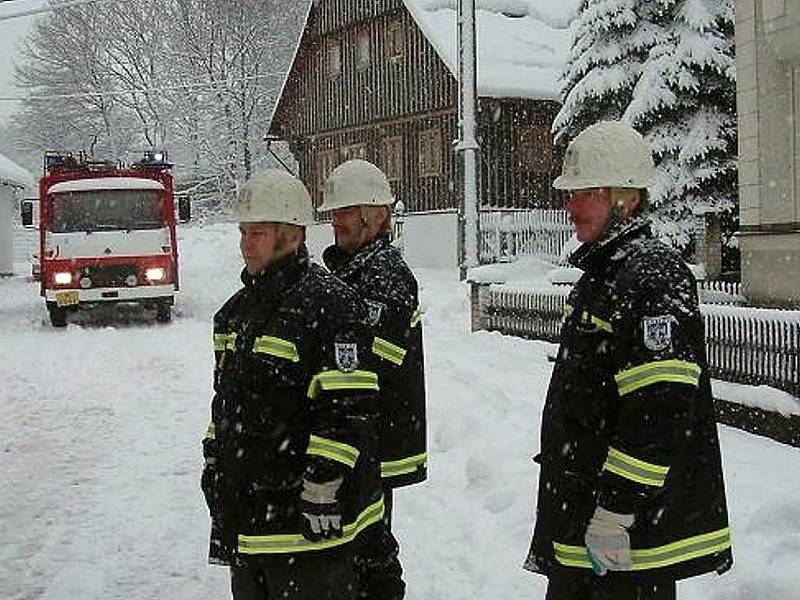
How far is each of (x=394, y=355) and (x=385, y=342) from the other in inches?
3.0

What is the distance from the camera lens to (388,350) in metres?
4.71

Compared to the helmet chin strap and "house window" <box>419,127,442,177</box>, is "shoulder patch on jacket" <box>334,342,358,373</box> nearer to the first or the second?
the helmet chin strap

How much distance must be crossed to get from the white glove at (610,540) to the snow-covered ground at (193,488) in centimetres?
195

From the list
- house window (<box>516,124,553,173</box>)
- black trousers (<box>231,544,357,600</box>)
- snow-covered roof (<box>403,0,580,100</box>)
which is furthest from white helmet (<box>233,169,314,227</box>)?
house window (<box>516,124,553,173</box>)

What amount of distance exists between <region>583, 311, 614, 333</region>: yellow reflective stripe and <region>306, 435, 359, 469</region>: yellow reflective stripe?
88 cm

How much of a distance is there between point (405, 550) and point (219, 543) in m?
2.75

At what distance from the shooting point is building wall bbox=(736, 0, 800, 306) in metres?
13.9

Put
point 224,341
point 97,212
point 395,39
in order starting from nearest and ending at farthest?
1. point 224,341
2. point 97,212
3. point 395,39

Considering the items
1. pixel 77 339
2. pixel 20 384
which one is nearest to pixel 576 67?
pixel 77 339

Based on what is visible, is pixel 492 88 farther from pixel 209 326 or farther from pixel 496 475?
pixel 496 475

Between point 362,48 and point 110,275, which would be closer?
point 110,275

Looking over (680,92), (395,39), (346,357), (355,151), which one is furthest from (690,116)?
(355,151)

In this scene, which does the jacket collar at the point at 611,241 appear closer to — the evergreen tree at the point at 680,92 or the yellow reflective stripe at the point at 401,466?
the yellow reflective stripe at the point at 401,466

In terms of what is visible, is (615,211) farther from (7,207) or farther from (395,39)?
(7,207)
